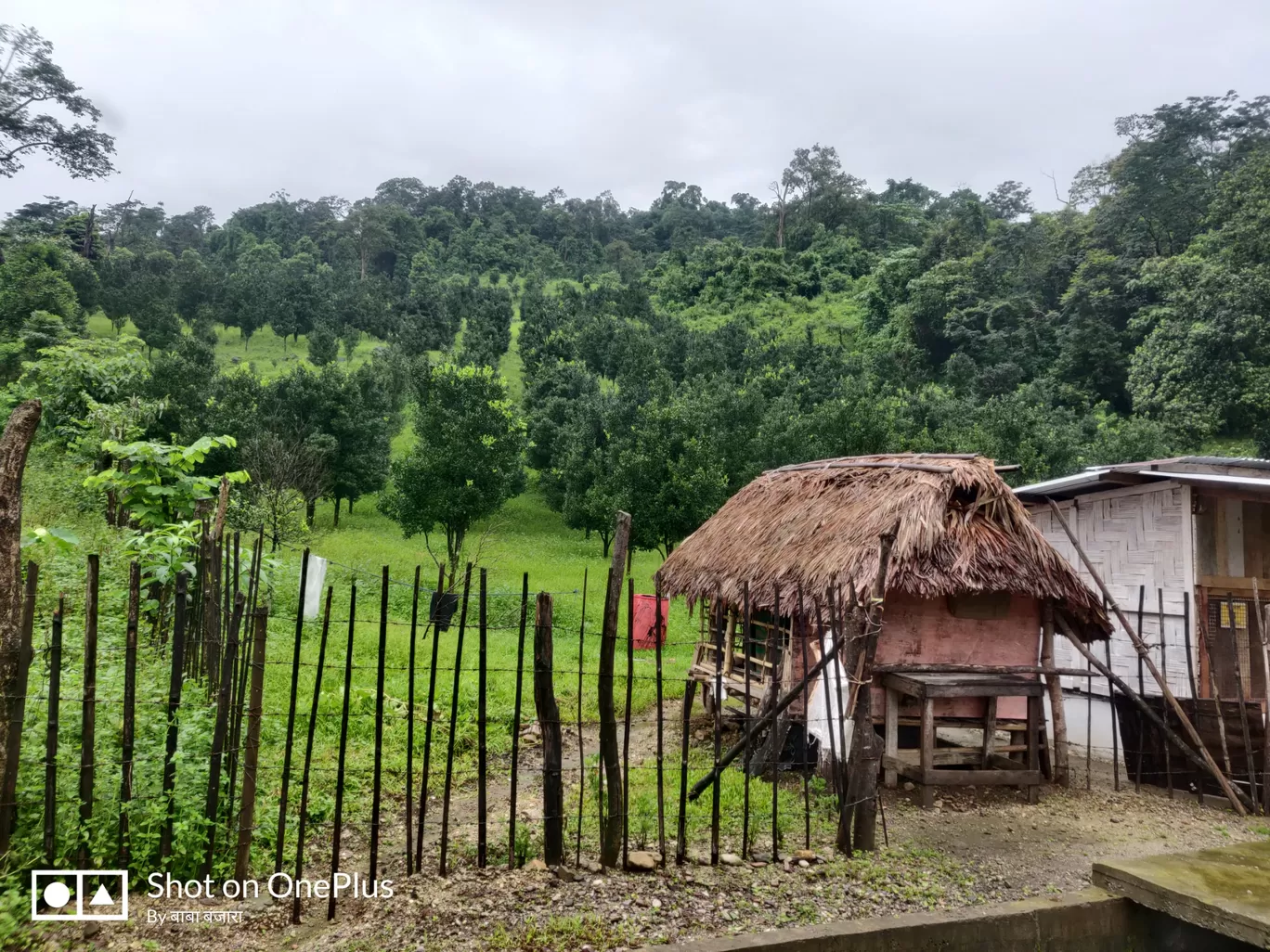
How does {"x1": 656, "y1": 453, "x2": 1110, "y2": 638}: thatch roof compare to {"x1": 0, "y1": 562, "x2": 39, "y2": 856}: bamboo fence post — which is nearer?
{"x1": 0, "y1": 562, "x2": 39, "y2": 856}: bamboo fence post

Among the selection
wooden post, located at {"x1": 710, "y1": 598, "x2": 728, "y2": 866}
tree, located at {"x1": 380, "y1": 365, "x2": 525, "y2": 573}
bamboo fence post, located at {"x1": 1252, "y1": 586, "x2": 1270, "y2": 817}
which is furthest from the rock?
tree, located at {"x1": 380, "y1": 365, "x2": 525, "y2": 573}

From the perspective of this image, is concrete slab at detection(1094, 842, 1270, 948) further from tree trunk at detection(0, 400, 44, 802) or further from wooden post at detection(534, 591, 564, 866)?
tree trunk at detection(0, 400, 44, 802)

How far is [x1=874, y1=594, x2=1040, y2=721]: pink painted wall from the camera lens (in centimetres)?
807

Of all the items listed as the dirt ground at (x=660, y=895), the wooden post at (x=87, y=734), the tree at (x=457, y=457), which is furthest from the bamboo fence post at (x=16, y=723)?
the tree at (x=457, y=457)

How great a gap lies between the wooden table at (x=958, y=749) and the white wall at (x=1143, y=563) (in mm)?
1748

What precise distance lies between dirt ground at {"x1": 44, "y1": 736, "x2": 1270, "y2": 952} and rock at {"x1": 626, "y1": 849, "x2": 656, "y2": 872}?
0.04 metres

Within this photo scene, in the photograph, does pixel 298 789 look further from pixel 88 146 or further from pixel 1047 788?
pixel 88 146

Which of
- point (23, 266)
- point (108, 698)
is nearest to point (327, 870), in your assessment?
point (108, 698)

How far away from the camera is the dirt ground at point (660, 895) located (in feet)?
13.2

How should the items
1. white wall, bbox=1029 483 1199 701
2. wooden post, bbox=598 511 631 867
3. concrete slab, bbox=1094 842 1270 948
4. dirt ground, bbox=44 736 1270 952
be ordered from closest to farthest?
dirt ground, bbox=44 736 1270 952, concrete slab, bbox=1094 842 1270 948, wooden post, bbox=598 511 631 867, white wall, bbox=1029 483 1199 701

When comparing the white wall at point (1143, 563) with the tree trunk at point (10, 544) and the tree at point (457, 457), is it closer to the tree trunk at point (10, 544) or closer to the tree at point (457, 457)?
the tree trunk at point (10, 544)

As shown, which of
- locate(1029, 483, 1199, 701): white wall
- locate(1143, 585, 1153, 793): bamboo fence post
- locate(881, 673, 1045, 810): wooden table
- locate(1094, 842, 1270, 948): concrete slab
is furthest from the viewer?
locate(1029, 483, 1199, 701): white wall

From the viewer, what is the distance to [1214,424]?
83.0ft

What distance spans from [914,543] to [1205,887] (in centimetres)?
328
